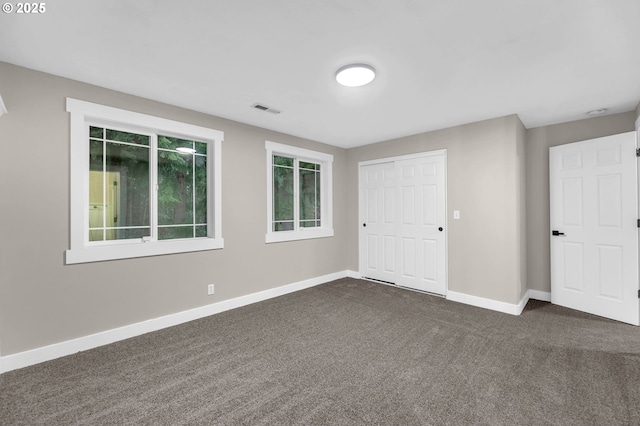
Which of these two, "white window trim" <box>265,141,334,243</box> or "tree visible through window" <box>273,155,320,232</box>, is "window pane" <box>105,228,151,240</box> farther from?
"tree visible through window" <box>273,155,320,232</box>

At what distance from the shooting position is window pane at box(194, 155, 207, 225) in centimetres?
357

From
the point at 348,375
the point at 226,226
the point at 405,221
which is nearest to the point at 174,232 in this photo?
the point at 226,226

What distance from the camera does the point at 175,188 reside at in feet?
11.1

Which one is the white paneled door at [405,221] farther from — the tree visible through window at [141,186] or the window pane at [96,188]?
the window pane at [96,188]

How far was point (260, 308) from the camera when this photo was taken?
369 centimetres

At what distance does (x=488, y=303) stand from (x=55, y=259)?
4.68 m

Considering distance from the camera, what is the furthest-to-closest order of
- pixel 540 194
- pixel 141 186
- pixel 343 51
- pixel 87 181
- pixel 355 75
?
pixel 540 194, pixel 141 186, pixel 87 181, pixel 355 75, pixel 343 51

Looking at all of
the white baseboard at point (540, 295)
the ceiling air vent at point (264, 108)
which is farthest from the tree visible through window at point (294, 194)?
the white baseboard at point (540, 295)

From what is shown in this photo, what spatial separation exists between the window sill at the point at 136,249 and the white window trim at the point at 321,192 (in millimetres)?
891

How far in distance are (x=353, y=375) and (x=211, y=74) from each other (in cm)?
276

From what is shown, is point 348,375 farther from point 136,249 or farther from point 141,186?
point 141,186

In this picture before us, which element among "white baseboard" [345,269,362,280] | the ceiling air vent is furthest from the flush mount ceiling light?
"white baseboard" [345,269,362,280]

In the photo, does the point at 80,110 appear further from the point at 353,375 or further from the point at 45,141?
the point at 353,375

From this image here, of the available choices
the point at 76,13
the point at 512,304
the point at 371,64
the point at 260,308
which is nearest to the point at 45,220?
the point at 76,13
